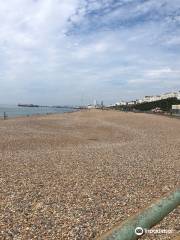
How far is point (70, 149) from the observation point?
1964 centimetres

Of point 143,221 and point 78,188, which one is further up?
point 143,221

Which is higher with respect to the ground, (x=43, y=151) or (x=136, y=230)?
(x=136, y=230)

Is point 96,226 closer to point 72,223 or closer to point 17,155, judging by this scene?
point 72,223

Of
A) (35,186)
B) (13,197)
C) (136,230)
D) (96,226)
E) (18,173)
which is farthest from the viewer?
(18,173)

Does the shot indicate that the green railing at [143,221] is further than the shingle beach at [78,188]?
No

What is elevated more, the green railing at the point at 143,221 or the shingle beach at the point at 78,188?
the green railing at the point at 143,221

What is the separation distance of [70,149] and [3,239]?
1317 centimetres

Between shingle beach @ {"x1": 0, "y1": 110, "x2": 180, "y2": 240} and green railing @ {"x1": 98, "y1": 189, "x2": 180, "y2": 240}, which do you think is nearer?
green railing @ {"x1": 98, "y1": 189, "x2": 180, "y2": 240}

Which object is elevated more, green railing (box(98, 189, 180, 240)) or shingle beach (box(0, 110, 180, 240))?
green railing (box(98, 189, 180, 240))

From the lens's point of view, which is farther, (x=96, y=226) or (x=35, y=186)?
(x=35, y=186)

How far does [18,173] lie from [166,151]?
9217 mm

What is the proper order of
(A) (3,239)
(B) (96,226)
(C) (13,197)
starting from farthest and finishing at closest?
1. (C) (13,197)
2. (B) (96,226)
3. (A) (3,239)

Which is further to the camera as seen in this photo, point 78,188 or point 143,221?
point 78,188

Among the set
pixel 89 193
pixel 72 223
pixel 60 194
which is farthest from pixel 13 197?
pixel 72 223
